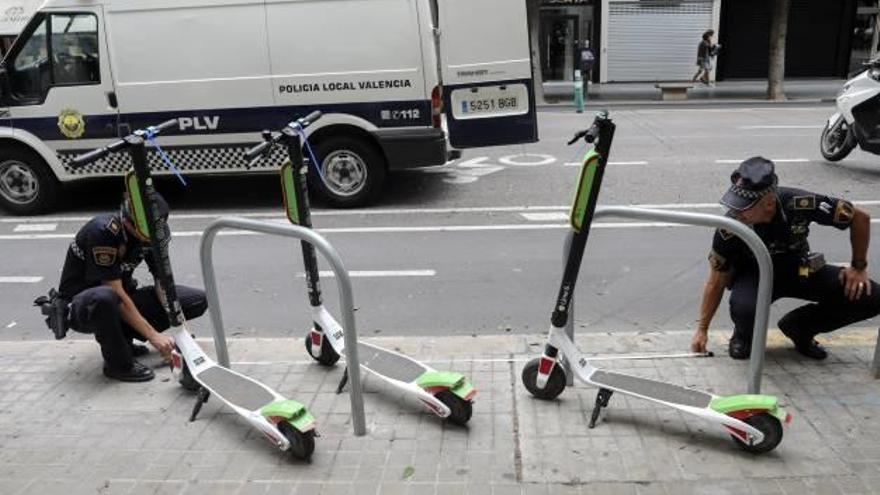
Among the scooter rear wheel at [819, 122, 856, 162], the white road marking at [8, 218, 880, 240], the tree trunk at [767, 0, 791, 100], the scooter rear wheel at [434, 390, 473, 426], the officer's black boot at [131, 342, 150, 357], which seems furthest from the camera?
the tree trunk at [767, 0, 791, 100]

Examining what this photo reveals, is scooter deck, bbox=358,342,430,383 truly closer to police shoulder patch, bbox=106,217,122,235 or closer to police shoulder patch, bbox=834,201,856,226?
police shoulder patch, bbox=106,217,122,235

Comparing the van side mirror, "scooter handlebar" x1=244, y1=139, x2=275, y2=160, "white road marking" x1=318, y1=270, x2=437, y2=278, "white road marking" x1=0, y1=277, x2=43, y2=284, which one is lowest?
"white road marking" x1=318, y1=270, x2=437, y2=278

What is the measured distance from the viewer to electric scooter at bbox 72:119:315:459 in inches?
130

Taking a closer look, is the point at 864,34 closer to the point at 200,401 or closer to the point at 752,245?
the point at 752,245

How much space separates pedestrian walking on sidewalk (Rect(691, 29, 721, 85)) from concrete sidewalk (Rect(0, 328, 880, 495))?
1924 centimetres

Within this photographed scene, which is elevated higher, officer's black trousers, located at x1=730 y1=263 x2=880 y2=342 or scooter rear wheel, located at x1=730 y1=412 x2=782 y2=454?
officer's black trousers, located at x1=730 y1=263 x2=880 y2=342

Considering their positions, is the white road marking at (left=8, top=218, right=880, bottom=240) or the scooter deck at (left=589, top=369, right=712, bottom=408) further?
the white road marking at (left=8, top=218, right=880, bottom=240)

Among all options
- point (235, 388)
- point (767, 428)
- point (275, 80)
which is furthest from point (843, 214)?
point (275, 80)

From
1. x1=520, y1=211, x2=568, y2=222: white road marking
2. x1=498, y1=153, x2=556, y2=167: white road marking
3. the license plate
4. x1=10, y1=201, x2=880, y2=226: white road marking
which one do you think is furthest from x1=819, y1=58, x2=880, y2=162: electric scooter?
the license plate

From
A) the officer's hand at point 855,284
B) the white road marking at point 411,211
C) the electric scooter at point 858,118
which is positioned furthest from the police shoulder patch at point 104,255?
the electric scooter at point 858,118

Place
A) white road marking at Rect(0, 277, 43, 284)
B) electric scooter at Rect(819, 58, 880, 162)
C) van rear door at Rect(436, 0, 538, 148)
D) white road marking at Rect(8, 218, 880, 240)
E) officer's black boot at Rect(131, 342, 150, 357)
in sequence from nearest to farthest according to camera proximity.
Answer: officer's black boot at Rect(131, 342, 150, 357) < white road marking at Rect(0, 277, 43, 284) < white road marking at Rect(8, 218, 880, 240) < van rear door at Rect(436, 0, 538, 148) < electric scooter at Rect(819, 58, 880, 162)

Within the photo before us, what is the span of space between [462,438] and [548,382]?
0.55 meters

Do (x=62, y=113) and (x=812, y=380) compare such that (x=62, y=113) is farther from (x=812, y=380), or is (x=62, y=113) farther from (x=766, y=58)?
(x=766, y=58)

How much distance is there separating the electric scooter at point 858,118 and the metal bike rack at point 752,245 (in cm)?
719
